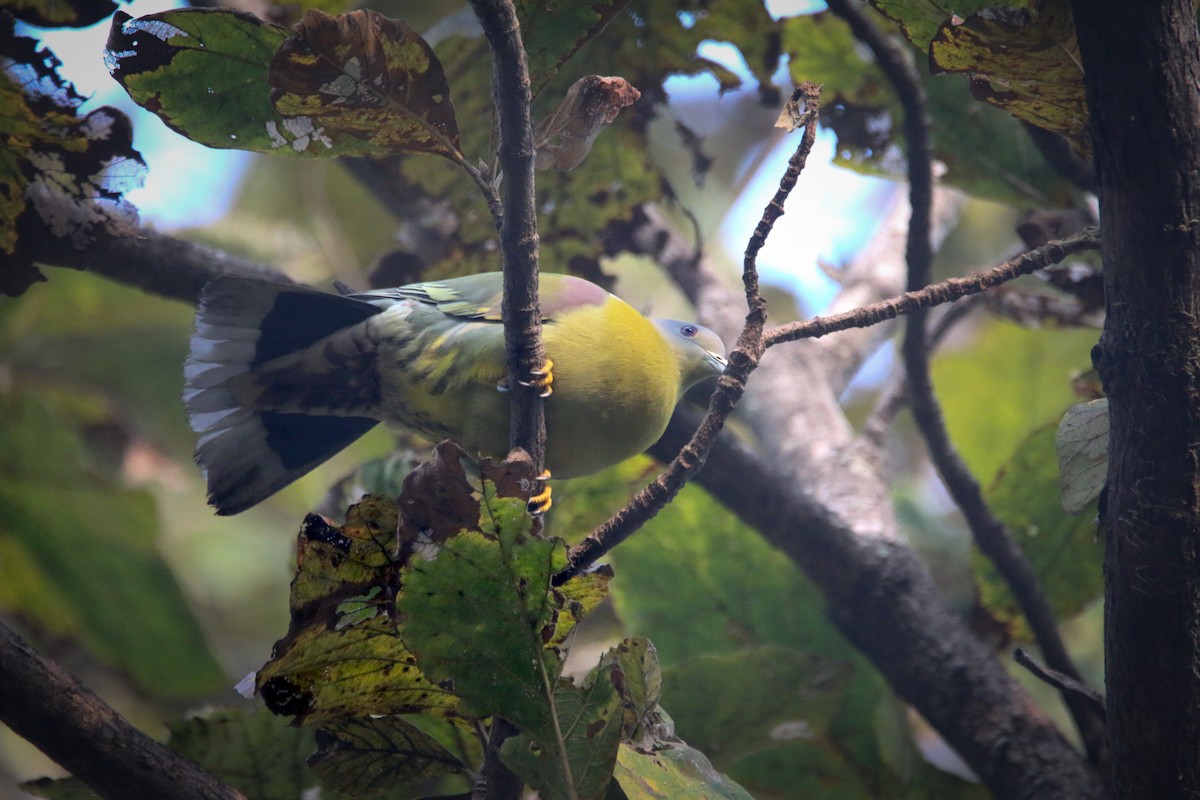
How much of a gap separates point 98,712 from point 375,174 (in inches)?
85.9

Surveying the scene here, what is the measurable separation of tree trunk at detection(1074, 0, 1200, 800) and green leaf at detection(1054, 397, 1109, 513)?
0.08 metres

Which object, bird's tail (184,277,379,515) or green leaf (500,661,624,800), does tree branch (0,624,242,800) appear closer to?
green leaf (500,661,624,800)

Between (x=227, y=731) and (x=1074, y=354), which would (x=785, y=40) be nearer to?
(x=1074, y=354)

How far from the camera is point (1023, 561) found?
2.71 meters

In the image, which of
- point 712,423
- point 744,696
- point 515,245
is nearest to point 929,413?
point 744,696

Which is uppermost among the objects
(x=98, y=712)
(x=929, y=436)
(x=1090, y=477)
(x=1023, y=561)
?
(x=929, y=436)

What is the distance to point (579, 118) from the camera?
1.65 m

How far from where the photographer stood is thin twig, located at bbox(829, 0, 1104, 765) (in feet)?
8.13

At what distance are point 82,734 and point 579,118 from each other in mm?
1284

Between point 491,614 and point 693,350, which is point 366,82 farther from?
point 693,350

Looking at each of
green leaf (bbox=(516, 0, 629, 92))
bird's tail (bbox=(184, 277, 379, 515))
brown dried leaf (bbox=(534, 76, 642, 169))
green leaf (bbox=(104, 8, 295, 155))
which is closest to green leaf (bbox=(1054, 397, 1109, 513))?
brown dried leaf (bbox=(534, 76, 642, 169))

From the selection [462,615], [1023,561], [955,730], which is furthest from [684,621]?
[462,615]

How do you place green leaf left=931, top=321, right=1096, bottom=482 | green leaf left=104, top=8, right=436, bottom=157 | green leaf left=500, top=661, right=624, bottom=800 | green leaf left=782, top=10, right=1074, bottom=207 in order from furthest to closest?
green leaf left=931, top=321, right=1096, bottom=482 < green leaf left=782, top=10, right=1074, bottom=207 < green leaf left=104, top=8, right=436, bottom=157 < green leaf left=500, top=661, right=624, bottom=800

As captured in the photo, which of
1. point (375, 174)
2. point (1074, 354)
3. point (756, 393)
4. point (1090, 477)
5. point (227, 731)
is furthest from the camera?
point (1074, 354)
